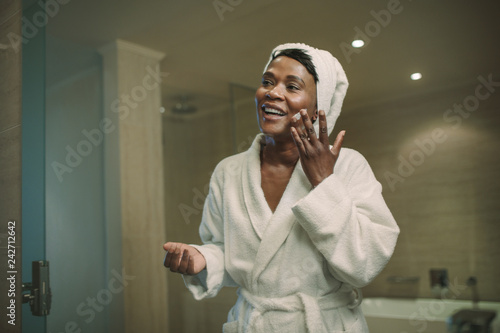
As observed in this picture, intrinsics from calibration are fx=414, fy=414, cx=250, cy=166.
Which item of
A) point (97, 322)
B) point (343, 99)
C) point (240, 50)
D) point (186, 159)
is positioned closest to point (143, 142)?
point (186, 159)

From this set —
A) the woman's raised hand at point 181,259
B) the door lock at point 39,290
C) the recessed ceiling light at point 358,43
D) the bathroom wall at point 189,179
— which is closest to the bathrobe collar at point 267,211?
the woman's raised hand at point 181,259

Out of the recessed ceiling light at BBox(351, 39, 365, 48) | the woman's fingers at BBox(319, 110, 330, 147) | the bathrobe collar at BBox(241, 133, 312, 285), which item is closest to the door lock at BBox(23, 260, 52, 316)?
the bathrobe collar at BBox(241, 133, 312, 285)

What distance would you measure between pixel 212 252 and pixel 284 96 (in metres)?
0.37

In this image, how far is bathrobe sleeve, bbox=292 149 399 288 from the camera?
0.75 meters

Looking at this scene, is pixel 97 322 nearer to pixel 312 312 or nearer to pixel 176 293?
pixel 176 293

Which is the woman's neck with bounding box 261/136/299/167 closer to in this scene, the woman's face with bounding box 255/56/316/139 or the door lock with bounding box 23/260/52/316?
the woman's face with bounding box 255/56/316/139

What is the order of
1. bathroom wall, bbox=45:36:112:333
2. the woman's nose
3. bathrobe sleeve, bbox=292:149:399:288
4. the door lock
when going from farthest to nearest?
bathroom wall, bbox=45:36:112:333 < the door lock < the woman's nose < bathrobe sleeve, bbox=292:149:399:288

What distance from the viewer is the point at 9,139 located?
124 cm

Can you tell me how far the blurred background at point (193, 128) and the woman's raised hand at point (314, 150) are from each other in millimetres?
286

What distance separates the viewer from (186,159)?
61.8 inches

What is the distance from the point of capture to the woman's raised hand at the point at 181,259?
81 cm

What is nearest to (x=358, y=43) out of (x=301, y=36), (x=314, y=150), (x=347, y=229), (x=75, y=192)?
(x=301, y=36)

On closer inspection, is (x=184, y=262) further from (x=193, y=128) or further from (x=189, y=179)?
(x=193, y=128)

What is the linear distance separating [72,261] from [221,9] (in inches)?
39.0
